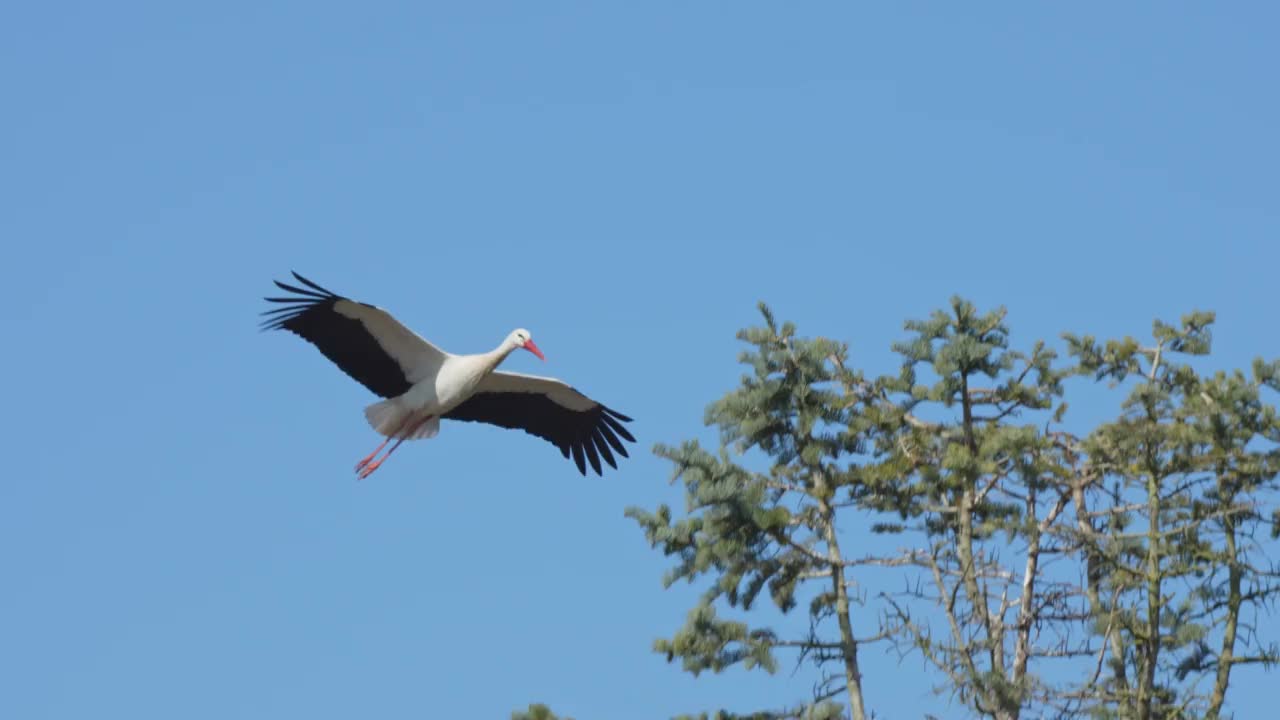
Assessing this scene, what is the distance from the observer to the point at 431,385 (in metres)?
13.8

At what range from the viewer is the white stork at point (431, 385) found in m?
13.4

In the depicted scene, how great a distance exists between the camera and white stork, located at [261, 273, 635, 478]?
1343 cm

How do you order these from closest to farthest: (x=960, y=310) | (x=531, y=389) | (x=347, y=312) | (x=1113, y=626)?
(x=1113, y=626)
(x=960, y=310)
(x=347, y=312)
(x=531, y=389)

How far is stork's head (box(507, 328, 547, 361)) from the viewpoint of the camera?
1405cm

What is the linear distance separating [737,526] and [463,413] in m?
5.64

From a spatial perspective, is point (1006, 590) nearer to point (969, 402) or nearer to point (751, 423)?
point (969, 402)

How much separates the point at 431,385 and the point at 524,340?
0.86 meters

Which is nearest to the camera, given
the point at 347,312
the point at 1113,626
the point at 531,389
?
the point at 1113,626

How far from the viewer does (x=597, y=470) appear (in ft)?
48.7

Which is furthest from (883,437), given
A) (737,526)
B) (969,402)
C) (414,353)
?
(414,353)

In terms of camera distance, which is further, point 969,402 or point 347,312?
point 347,312

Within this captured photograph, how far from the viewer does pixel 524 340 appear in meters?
14.2

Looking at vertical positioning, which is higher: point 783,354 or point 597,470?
point 597,470

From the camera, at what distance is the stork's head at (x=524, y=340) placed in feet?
46.1
